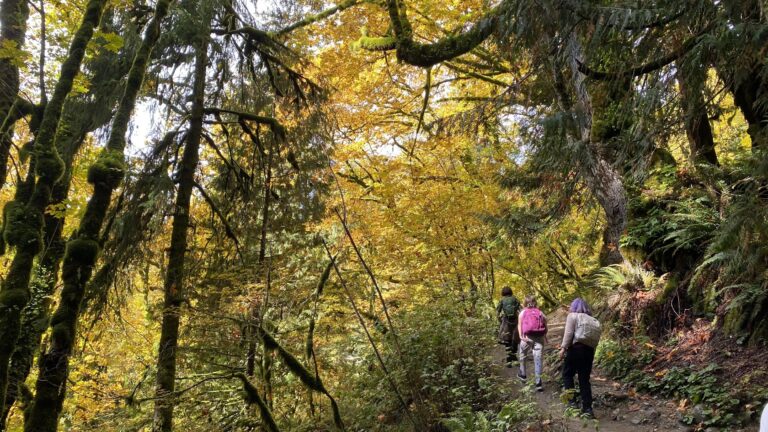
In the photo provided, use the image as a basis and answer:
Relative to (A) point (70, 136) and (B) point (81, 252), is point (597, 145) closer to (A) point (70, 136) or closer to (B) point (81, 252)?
(B) point (81, 252)

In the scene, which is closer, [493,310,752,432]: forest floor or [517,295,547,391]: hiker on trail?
[493,310,752,432]: forest floor

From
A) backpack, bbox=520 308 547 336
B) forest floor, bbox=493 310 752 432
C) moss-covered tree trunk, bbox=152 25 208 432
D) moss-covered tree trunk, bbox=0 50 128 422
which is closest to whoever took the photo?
moss-covered tree trunk, bbox=152 25 208 432

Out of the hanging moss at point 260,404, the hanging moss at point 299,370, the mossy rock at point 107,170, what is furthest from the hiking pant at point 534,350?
the mossy rock at point 107,170

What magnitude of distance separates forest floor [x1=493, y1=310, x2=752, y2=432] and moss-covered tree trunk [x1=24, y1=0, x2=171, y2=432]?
15.9 ft

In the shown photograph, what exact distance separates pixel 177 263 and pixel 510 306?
19.7ft

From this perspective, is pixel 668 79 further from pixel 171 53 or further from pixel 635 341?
pixel 171 53

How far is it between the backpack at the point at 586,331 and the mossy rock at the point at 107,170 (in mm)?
5612

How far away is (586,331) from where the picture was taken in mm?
6129

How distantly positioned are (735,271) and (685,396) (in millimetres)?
1806

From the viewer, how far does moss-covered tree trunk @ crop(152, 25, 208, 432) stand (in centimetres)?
560

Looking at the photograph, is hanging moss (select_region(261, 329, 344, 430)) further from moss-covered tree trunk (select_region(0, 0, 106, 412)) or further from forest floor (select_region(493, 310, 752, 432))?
moss-covered tree trunk (select_region(0, 0, 106, 412))

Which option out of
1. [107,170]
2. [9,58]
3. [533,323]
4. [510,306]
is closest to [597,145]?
[533,323]

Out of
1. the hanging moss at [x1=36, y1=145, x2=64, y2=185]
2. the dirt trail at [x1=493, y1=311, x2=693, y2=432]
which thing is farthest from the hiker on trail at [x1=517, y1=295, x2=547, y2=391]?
the hanging moss at [x1=36, y1=145, x2=64, y2=185]

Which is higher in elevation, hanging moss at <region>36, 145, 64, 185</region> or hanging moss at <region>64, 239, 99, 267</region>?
hanging moss at <region>36, 145, 64, 185</region>
